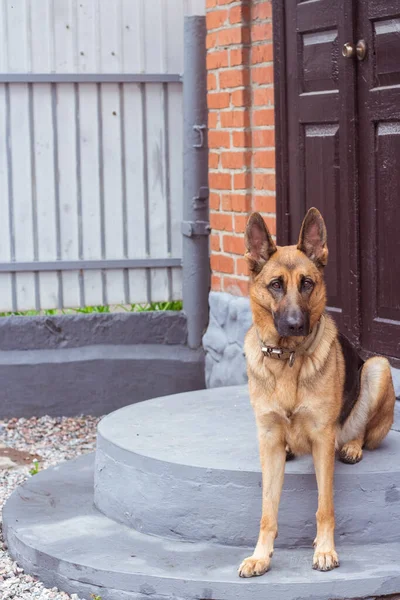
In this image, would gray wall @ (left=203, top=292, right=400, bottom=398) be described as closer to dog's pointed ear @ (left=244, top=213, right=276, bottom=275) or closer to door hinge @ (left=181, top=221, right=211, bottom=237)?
door hinge @ (left=181, top=221, right=211, bottom=237)

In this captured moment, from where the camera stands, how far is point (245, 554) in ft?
14.5

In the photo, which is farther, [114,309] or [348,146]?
[114,309]

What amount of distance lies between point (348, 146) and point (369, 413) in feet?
5.37

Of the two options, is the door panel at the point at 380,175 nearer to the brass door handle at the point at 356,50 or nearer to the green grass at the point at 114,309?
the brass door handle at the point at 356,50

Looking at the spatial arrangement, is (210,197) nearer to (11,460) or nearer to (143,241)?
(143,241)

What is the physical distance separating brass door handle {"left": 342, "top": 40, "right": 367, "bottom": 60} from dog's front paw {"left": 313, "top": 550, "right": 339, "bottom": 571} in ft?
8.51

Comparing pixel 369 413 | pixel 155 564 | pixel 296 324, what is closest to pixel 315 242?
pixel 296 324

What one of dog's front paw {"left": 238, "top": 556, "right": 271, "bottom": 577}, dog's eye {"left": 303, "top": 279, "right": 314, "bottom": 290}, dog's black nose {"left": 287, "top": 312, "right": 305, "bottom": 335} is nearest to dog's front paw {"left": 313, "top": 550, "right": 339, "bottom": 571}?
dog's front paw {"left": 238, "top": 556, "right": 271, "bottom": 577}

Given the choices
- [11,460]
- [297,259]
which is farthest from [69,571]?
[11,460]

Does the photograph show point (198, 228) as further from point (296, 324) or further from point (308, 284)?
point (296, 324)

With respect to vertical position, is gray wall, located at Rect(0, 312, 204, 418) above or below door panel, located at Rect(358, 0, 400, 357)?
below

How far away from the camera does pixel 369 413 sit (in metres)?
4.60

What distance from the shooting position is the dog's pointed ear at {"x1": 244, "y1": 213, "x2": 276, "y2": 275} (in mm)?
4184

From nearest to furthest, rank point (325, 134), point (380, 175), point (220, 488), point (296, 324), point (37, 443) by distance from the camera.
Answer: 1. point (296, 324)
2. point (220, 488)
3. point (380, 175)
4. point (325, 134)
5. point (37, 443)
